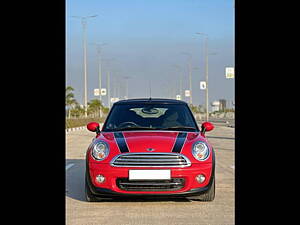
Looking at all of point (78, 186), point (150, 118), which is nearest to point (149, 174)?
point (150, 118)

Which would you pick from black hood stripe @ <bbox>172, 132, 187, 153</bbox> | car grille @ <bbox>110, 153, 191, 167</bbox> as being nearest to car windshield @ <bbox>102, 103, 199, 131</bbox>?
black hood stripe @ <bbox>172, 132, 187, 153</bbox>

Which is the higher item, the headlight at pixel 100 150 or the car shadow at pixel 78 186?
the headlight at pixel 100 150

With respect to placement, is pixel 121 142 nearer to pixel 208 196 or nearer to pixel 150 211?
pixel 150 211

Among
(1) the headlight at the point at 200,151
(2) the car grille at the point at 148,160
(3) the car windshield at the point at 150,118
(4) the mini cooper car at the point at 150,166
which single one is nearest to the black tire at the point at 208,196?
(4) the mini cooper car at the point at 150,166

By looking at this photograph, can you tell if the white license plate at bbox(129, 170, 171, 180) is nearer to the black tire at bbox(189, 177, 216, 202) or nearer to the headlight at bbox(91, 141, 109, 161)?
the headlight at bbox(91, 141, 109, 161)

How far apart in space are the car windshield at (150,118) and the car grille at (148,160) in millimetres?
960

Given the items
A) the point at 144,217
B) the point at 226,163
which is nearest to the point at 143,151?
the point at 144,217

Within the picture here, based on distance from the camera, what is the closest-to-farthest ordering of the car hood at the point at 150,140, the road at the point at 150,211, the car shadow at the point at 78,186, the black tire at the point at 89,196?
1. the road at the point at 150,211
2. the car hood at the point at 150,140
3. the black tire at the point at 89,196
4. the car shadow at the point at 78,186

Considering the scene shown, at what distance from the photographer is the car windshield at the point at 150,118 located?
25.9 ft

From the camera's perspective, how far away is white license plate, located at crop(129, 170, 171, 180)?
6.75 metres

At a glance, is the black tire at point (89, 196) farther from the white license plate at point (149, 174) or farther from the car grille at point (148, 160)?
the white license plate at point (149, 174)
